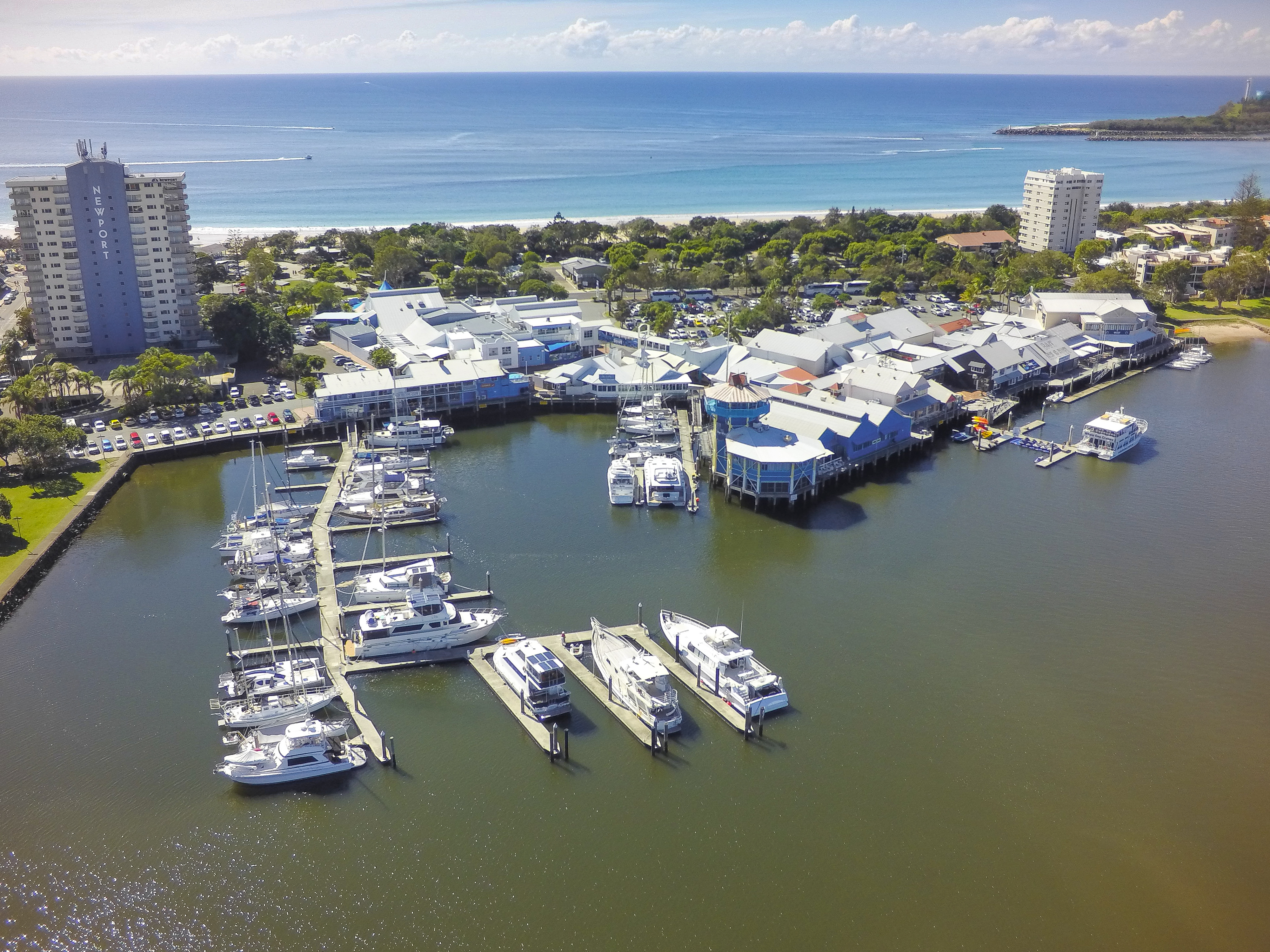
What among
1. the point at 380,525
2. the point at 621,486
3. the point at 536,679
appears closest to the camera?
the point at 536,679

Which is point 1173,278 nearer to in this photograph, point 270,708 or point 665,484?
point 665,484

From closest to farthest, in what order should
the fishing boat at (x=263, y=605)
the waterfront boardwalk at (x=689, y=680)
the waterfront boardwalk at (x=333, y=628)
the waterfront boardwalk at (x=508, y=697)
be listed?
the waterfront boardwalk at (x=508, y=697)
the waterfront boardwalk at (x=333, y=628)
the waterfront boardwalk at (x=689, y=680)
the fishing boat at (x=263, y=605)

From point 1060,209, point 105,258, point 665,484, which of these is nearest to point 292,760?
point 665,484

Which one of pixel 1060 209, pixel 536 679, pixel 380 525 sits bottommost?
pixel 536 679

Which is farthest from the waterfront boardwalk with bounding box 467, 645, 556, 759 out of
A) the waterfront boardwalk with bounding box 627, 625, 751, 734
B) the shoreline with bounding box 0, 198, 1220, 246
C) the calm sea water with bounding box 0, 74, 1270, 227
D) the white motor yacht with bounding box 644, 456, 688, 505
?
the calm sea water with bounding box 0, 74, 1270, 227

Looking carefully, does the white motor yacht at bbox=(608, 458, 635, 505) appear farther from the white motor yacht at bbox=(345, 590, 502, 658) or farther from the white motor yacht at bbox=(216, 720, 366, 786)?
the white motor yacht at bbox=(216, 720, 366, 786)

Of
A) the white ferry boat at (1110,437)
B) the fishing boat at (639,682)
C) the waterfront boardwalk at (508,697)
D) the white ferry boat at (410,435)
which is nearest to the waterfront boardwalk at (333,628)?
the waterfront boardwalk at (508,697)

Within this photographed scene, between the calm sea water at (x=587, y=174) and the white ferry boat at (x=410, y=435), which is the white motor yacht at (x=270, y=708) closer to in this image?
the white ferry boat at (x=410, y=435)
